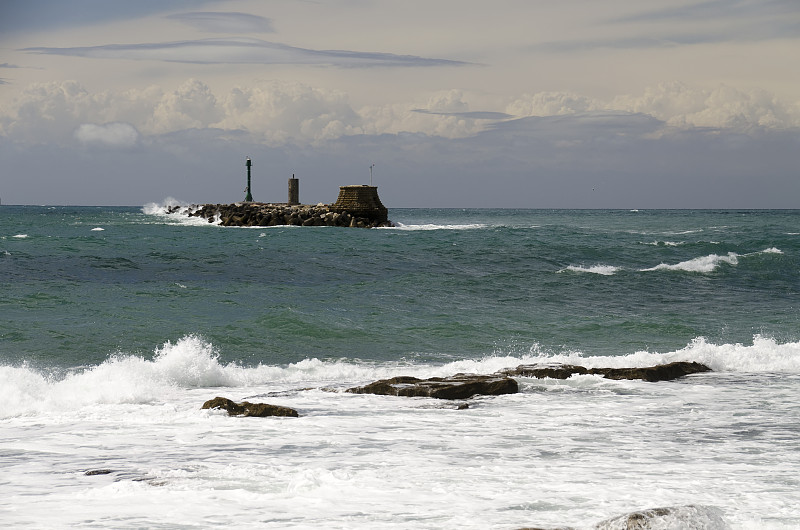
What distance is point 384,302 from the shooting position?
64.2ft

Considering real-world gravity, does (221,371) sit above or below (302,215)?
below

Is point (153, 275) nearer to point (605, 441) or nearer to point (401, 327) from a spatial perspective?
point (401, 327)

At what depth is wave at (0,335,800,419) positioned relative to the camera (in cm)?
988

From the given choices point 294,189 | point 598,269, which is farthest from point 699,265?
point 294,189

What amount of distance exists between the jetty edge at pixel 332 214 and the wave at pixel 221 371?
45.3m

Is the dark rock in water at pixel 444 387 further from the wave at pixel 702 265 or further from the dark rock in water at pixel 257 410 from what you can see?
the wave at pixel 702 265

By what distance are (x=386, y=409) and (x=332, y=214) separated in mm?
51456

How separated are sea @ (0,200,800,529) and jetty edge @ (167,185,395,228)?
1433 inches

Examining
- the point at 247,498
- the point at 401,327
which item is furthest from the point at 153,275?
the point at 247,498

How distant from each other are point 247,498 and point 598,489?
271 cm

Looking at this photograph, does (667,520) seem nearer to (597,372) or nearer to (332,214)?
(597,372)

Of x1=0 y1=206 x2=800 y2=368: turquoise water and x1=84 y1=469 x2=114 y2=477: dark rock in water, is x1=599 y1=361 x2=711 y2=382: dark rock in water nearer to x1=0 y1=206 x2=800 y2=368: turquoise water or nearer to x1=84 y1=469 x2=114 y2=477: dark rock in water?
x1=0 y1=206 x2=800 y2=368: turquoise water

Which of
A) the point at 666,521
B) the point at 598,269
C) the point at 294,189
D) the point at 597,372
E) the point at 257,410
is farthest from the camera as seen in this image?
the point at 294,189

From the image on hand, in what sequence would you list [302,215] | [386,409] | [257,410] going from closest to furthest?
[257,410], [386,409], [302,215]
